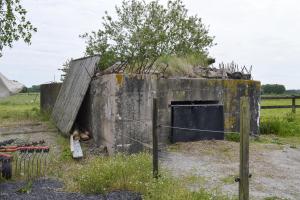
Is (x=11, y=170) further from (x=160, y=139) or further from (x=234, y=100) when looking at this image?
(x=234, y=100)

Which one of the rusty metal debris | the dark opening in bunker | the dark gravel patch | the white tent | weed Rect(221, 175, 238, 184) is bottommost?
the dark gravel patch

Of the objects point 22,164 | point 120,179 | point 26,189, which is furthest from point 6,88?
point 120,179

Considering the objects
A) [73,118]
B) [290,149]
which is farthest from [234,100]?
[73,118]

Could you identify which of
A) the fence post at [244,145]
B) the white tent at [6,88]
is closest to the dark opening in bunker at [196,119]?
the white tent at [6,88]

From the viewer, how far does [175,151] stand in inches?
370

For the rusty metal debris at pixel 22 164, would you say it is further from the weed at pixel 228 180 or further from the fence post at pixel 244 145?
the fence post at pixel 244 145

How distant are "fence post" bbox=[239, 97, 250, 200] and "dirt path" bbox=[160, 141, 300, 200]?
1.51 m

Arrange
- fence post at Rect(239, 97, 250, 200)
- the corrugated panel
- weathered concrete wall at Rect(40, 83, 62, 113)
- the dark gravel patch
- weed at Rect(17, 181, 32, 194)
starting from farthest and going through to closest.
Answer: weathered concrete wall at Rect(40, 83, 62, 113), the corrugated panel, weed at Rect(17, 181, 32, 194), the dark gravel patch, fence post at Rect(239, 97, 250, 200)

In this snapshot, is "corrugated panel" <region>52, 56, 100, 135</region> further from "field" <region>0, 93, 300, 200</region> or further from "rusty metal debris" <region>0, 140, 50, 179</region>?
"rusty metal debris" <region>0, 140, 50, 179</region>

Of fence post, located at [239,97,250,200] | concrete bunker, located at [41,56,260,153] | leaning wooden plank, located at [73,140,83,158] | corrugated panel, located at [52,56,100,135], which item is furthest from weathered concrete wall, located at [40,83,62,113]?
fence post, located at [239,97,250,200]

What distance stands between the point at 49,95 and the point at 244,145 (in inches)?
611

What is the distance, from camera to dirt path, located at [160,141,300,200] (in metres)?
6.39

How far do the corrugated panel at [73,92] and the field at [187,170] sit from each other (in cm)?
63

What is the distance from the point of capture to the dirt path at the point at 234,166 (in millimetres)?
6395
